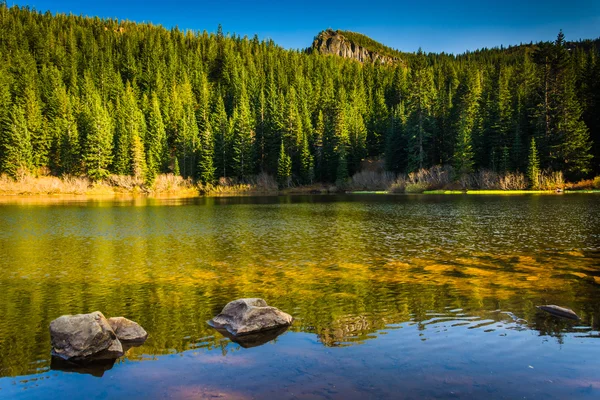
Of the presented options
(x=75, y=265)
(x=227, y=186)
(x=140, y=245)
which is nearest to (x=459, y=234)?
(x=140, y=245)

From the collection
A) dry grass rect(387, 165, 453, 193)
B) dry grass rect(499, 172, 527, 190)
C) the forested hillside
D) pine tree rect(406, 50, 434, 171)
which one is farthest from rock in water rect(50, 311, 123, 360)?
pine tree rect(406, 50, 434, 171)

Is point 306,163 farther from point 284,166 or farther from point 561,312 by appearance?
point 561,312

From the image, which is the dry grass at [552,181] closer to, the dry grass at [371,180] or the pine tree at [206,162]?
the dry grass at [371,180]

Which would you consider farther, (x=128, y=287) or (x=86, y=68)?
(x=86, y=68)

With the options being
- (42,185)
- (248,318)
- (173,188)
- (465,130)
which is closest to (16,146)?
(42,185)

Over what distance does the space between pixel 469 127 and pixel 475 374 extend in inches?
3029

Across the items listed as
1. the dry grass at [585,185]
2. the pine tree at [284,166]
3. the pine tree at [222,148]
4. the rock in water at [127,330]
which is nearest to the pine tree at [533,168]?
the dry grass at [585,185]

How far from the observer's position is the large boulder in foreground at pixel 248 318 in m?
10.8

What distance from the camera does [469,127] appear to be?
258ft

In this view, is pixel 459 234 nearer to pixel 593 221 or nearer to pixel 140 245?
pixel 593 221

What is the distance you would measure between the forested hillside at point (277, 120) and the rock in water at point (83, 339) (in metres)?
71.4

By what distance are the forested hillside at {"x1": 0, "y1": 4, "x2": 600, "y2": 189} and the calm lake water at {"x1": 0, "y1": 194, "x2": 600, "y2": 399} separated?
5204cm

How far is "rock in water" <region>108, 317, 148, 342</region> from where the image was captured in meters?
10.2

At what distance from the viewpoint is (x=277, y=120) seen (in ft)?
327
